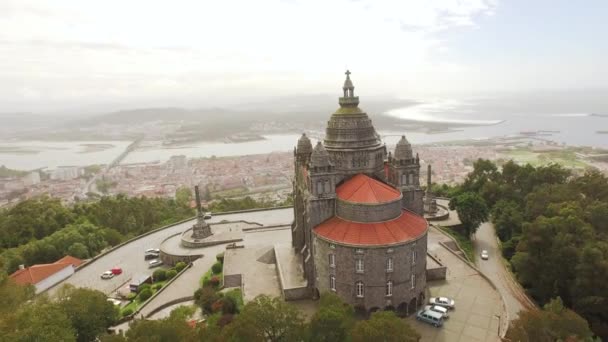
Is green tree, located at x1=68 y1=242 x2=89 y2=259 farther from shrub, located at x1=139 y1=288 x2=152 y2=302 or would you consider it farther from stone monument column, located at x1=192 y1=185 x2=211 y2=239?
shrub, located at x1=139 y1=288 x2=152 y2=302

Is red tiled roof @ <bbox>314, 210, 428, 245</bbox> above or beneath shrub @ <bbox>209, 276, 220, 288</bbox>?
above

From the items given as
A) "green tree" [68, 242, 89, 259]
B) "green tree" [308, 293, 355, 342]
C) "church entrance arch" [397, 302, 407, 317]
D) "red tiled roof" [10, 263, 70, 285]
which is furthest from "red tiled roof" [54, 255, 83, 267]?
"church entrance arch" [397, 302, 407, 317]

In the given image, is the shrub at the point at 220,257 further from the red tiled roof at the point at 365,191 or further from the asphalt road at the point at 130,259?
the red tiled roof at the point at 365,191

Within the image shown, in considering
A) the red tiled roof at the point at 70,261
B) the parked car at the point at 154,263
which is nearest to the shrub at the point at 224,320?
the parked car at the point at 154,263

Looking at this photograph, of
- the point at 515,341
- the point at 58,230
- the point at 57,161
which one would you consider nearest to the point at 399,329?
the point at 515,341

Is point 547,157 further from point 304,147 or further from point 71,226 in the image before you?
point 71,226
